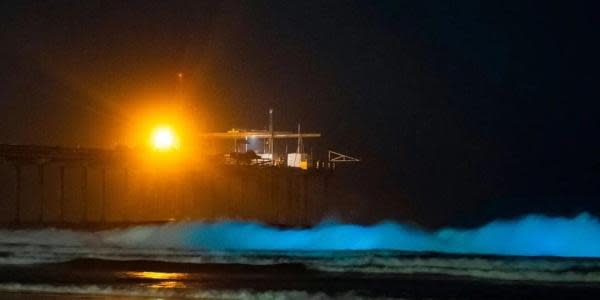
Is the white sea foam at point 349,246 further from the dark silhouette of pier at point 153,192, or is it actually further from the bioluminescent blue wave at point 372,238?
the dark silhouette of pier at point 153,192

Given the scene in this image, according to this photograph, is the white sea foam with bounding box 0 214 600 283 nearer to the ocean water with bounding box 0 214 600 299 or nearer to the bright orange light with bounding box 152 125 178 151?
the ocean water with bounding box 0 214 600 299

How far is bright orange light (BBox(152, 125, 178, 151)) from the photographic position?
45281mm

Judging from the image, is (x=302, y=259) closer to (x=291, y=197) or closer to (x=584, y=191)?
(x=291, y=197)

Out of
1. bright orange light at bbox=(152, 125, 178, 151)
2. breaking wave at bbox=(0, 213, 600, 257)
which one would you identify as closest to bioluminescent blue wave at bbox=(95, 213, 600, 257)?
breaking wave at bbox=(0, 213, 600, 257)

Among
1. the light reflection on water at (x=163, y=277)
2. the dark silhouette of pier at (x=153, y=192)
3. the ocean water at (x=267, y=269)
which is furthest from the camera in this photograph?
the dark silhouette of pier at (x=153, y=192)

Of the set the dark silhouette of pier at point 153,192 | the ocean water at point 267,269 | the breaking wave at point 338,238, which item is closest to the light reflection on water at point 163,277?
the ocean water at point 267,269

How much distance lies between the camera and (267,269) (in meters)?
20.2

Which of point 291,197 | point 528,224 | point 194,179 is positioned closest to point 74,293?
point 194,179

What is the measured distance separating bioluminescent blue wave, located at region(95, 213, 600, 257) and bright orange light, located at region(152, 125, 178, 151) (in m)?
13.4

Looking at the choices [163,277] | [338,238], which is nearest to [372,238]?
[338,238]

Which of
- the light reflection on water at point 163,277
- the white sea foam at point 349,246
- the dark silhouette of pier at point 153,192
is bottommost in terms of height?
the light reflection on water at point 163,277

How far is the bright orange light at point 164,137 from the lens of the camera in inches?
1783

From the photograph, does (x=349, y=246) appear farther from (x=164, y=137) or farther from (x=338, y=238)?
(x=164, y=137)

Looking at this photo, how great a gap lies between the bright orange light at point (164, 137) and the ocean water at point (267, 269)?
609 inches
